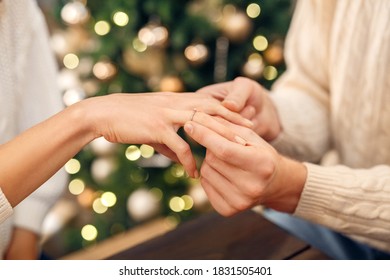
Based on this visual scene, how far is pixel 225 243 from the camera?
3.00 feet

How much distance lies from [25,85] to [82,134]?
1.02 ft

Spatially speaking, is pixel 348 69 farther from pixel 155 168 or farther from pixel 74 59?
pixel 74 59

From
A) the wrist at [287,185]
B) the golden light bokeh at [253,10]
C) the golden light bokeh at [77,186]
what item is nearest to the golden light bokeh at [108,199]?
the golden light bokeh at [77,186]

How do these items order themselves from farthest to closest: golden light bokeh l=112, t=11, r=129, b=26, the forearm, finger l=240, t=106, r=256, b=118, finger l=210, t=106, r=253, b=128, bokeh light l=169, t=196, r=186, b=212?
1. bokeh light l=169, t=196, r=186, b=212
2. golden light bokeh l=112, t=11, r=129, b=26
3. finger l=240, t=106, r=256, b=118
4. finger l=210, t=106, r=253, b=128
5. the forearm

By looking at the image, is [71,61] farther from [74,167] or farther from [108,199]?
[108,199]

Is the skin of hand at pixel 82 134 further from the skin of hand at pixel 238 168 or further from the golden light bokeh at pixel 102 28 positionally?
the golden light bokeh at pixel 102 28

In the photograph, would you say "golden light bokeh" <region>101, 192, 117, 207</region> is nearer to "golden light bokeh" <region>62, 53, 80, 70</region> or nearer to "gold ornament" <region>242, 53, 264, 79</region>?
"golden light bokeh" <region>62, 53, 80, 70</region>

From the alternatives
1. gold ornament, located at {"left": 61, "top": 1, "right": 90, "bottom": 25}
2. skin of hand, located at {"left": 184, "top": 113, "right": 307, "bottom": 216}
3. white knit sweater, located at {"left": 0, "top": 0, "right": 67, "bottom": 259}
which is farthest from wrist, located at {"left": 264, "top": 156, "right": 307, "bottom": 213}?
gold ornament, located at {"left": 61, "top": 1, "right": 90, "bottom": 25}

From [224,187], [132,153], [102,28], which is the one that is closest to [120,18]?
[102,28]

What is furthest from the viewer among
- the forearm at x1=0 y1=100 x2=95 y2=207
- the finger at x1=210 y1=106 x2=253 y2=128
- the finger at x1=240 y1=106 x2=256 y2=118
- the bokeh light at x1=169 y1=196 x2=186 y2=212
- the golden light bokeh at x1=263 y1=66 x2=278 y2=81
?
the bokeh light at x1=169 y1=196 x2=186 y2=212

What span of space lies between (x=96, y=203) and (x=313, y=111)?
3.34 feet

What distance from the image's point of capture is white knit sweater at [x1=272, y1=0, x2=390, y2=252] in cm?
89

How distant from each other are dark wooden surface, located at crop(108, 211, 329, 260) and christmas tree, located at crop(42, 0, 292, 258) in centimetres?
70

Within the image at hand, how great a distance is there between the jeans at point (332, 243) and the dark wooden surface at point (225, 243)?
0.29 feet
